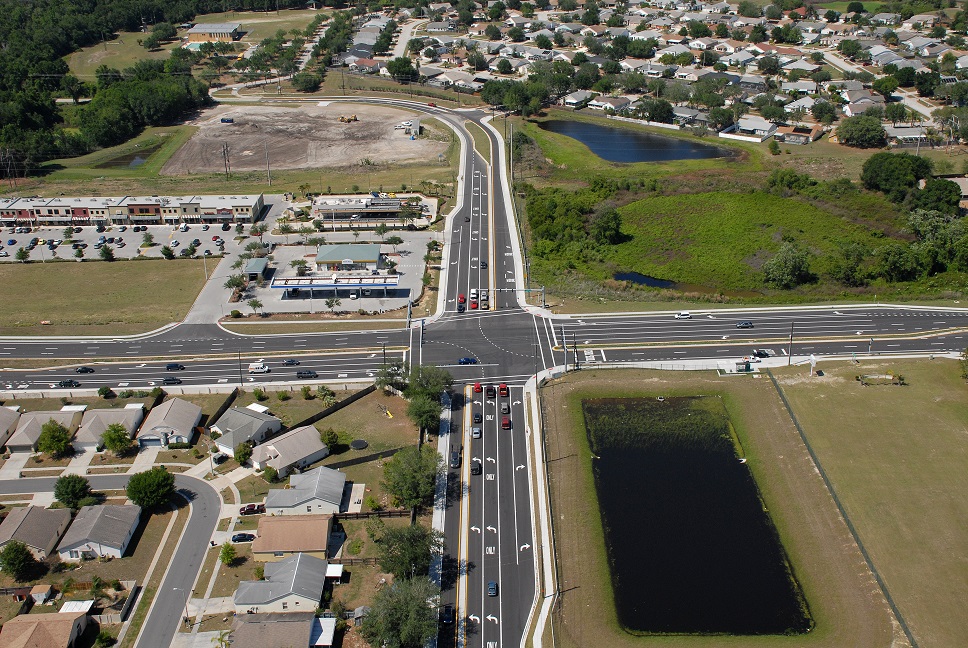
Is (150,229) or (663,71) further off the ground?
(663,71)

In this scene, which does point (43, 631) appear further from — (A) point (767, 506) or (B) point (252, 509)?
(A) point (767, 506)

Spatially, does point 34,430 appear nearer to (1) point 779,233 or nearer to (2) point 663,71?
(1) point 779,233

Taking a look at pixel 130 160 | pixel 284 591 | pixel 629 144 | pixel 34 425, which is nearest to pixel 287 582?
pixel 284 591

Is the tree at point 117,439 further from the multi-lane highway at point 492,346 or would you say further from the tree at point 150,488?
the multi-lane highway at point 492,346

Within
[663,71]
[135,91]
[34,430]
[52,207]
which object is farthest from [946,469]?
[135,91]

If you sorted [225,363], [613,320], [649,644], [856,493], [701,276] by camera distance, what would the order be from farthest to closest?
[701,276] < [613,320] < [225,363] < [856,493] < [649,644]
